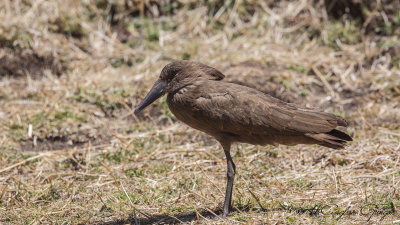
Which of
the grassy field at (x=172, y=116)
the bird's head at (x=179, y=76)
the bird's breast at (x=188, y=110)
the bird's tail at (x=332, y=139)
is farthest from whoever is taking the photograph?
the grassy field at (x=172, y=116)

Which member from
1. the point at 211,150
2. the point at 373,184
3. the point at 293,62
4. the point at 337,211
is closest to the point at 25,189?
the point at 211,150

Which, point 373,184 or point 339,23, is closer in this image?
point 373,184

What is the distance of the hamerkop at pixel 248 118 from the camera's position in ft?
14.1

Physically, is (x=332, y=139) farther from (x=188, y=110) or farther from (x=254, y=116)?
(x=188, y=110)

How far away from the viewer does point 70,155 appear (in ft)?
19.6

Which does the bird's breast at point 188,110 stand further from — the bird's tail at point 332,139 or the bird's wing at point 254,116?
the bird's tail at point 332,139

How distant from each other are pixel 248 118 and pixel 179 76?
755mm

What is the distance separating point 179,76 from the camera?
468 centimetres

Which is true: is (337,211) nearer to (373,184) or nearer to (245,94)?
(373,184)

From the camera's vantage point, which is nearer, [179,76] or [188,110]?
[188,110]

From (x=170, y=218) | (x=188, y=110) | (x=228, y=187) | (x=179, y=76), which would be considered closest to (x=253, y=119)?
(x=188, y=110)

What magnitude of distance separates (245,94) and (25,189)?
7.78ft

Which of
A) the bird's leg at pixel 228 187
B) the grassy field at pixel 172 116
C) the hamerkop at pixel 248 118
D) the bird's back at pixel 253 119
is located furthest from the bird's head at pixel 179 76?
the grassy field at pixel 172 116

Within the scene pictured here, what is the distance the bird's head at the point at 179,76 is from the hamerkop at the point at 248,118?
0.11m
